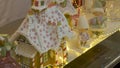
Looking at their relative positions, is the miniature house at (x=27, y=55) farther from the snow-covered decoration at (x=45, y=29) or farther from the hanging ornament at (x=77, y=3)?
the hanging ornament at (x=77, y=3)

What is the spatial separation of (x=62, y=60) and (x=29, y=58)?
0.61 feet

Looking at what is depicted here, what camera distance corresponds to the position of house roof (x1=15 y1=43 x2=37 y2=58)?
0.85 metres

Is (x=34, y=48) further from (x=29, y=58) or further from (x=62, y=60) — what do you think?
(x=62, y=60)

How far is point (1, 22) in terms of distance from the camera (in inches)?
47.8

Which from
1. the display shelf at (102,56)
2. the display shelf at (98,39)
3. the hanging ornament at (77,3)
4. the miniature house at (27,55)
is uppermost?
→ the hanging ornament at (77,3)

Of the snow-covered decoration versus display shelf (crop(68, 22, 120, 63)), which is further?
display shelf (crop(68, 22, 120, 63))

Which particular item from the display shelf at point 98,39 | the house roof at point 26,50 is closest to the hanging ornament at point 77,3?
the display shelf at point 98,39

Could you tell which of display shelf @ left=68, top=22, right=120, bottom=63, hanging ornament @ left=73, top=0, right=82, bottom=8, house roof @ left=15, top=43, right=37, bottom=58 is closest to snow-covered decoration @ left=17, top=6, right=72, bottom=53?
house roof @ left=15, top=43, right=37, bottom=58

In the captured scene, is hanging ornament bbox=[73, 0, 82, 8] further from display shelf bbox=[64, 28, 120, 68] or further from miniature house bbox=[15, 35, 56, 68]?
miniature house bbox=[15, 35, 56, 68]

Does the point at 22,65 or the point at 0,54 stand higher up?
the point at 0,54

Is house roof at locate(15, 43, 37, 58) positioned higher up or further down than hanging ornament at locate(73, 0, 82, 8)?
further down

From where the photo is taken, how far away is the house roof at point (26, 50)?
2.80ft

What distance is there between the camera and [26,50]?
87 cm

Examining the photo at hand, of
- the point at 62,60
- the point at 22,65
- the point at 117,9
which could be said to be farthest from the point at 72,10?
the point at 117,9
